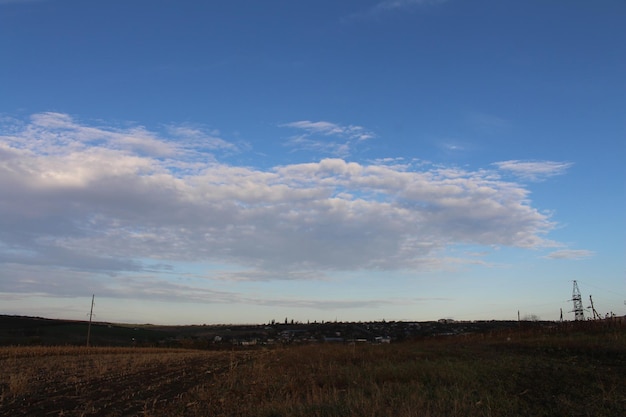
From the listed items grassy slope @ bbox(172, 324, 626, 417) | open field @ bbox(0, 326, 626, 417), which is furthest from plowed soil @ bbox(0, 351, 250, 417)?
grassy slope @ bbox(172, 324, 626, 417)

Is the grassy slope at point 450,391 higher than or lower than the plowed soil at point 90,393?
higher

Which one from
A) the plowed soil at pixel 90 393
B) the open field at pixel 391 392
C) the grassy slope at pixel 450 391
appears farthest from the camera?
the plowed soil at pixel 90 393

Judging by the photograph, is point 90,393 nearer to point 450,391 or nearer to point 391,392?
point 391,392

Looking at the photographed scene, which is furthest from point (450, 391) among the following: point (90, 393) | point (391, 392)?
point (90, 393)

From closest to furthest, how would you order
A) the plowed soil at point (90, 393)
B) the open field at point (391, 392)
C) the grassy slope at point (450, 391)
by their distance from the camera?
the grassy slope at point (450, 391), the open field at point (391, 392), the plowed soil at point (90, 393)

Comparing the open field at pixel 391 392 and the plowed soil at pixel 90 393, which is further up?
the open field at pixel 391 392

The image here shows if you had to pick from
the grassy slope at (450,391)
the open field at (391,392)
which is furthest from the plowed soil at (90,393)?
the grassy slope at (450,391)

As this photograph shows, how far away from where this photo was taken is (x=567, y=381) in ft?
42.7

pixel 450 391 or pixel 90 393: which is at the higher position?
pixel 450 391

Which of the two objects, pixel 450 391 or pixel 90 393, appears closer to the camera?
pixel 450 391

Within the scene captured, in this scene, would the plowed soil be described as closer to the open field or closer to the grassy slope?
the open field

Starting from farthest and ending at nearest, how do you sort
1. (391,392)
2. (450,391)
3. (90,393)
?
(90,393), (391,392), (450,391)

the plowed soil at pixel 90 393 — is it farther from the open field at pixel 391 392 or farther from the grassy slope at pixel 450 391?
the grassy slope at pixel 450 391

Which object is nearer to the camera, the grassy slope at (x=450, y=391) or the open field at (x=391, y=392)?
the grassy slope at (x=450, y=391)
